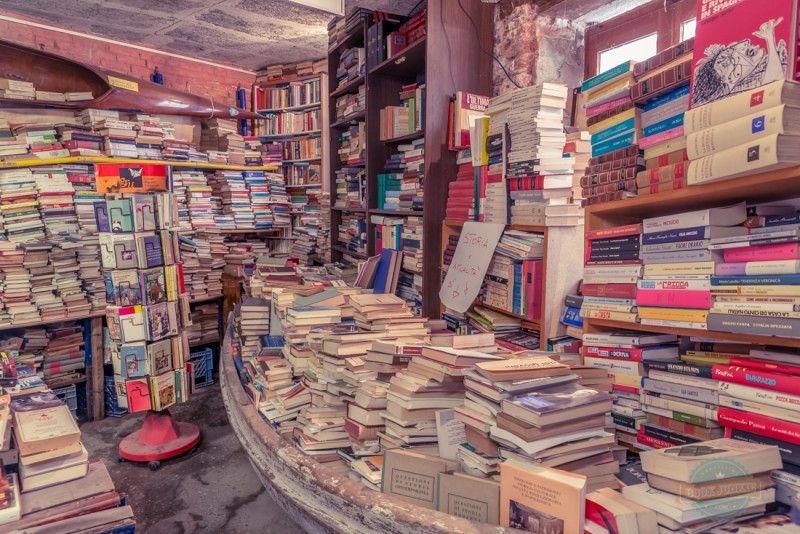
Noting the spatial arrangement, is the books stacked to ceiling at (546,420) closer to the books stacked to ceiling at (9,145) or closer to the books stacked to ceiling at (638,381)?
the books stacked to ceiling at (638,381)

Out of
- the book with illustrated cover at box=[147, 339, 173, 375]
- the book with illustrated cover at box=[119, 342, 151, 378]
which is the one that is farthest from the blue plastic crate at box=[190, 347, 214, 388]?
the book with illustrated cover at box=[119, 342, 151, 378]

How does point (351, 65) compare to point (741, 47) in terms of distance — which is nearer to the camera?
point (741, 47)

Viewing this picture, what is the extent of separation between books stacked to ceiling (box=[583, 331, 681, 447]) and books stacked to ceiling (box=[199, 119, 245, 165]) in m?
4.72

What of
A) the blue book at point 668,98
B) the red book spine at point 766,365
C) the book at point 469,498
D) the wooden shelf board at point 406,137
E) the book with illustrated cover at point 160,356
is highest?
the wooden shelf board at point 406,137

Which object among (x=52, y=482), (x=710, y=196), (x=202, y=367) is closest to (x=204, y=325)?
(x=202, y=367)

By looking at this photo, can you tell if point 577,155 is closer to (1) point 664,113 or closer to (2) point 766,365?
(1) point 664,113

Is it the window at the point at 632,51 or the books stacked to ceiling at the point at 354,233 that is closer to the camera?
the window at the point at 632,51

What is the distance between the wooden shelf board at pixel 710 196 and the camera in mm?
1295

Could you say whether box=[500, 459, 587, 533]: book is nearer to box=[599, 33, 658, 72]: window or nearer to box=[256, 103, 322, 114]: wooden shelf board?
box=[599, 33, 658, 72]: window

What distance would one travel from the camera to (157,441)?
11.4 ft

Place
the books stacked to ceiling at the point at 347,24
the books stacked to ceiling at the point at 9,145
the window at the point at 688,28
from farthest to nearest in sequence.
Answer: the books stacked to ceiling at the point at 9,145, the books stacked to ceiling at the point at 347,24, the window at the point at 688,28

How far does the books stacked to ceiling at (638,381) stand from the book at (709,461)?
310mm

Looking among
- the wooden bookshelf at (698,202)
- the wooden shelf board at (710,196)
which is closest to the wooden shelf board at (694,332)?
the wooden bookshelf at (698,202)

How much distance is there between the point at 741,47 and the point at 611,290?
2.57 feet
